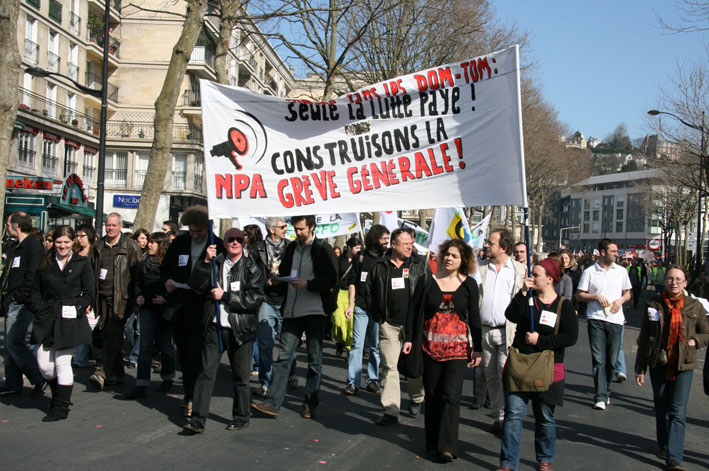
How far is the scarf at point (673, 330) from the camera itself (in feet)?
20.0

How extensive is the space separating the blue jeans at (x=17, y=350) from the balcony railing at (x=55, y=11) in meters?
33.9

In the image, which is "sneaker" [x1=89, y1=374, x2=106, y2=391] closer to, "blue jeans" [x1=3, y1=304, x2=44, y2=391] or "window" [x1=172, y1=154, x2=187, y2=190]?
"blue jeans" [x1=3, y1=304, x2=44, y2=391]

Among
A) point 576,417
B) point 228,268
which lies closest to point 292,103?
point 228,268

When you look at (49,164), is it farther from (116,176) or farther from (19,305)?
(19,305)

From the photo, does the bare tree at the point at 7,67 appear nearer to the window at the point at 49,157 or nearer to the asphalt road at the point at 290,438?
the asphalt road at the point at 290,438

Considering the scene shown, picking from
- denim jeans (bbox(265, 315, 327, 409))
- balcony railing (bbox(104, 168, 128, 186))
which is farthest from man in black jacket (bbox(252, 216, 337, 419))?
balcony railing (bbox(104, 168, 128, 186))

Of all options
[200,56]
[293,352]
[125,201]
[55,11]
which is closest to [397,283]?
[293,352]

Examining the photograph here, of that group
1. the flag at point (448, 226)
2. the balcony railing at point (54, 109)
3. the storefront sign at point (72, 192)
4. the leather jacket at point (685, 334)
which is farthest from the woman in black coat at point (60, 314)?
the balcony railing at point (54, 109)

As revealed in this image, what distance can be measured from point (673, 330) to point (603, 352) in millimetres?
2374

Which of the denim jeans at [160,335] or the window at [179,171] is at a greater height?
the window at [179,171]

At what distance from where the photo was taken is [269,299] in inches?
335

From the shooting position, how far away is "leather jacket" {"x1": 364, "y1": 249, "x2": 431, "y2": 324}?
729 cm

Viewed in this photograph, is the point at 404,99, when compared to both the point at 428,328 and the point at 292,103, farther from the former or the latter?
the point at 428,328

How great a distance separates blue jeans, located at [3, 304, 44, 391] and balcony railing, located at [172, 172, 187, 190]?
3897 cm
